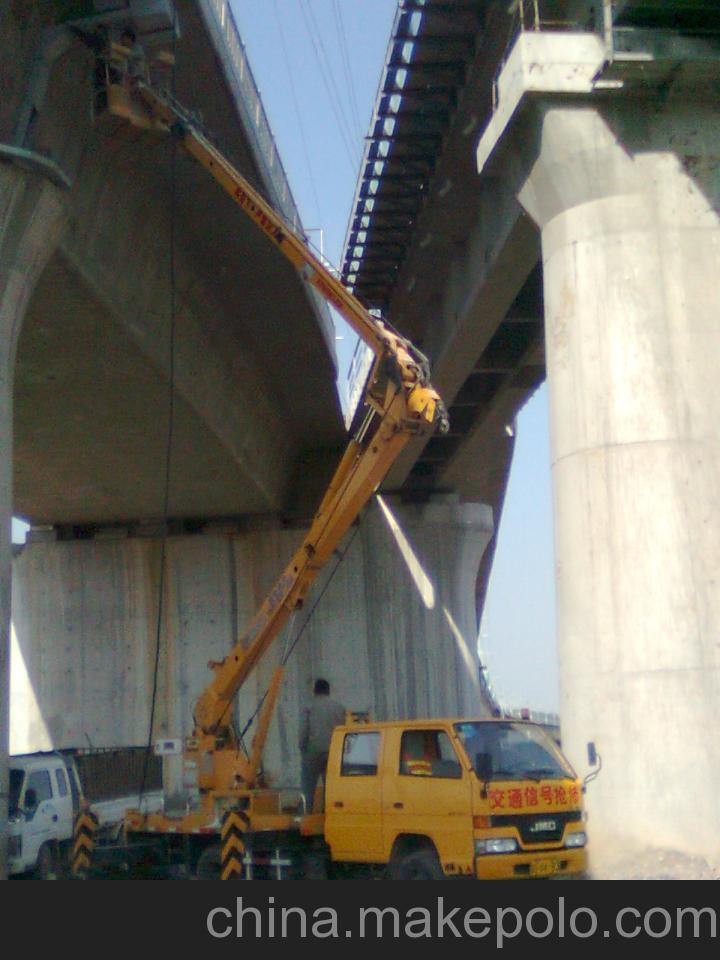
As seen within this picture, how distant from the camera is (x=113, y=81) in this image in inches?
651

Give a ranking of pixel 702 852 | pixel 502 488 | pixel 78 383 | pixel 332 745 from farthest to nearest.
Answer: pixel 502 488 → pixel 78 383 → pixel 702 852 → pixel 332 745

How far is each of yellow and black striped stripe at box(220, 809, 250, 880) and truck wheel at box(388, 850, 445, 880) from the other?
237 cm

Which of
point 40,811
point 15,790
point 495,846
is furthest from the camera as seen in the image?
point 40,811

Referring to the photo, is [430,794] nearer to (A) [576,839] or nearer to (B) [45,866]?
(A) [576,839]

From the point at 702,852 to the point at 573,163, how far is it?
29.1 ft

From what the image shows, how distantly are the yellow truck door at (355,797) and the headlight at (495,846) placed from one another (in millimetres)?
1435

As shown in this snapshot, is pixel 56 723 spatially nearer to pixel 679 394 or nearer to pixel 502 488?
pixel 502 488

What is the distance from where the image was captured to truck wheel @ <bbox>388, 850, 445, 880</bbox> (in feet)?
41.7

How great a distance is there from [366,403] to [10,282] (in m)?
6.08

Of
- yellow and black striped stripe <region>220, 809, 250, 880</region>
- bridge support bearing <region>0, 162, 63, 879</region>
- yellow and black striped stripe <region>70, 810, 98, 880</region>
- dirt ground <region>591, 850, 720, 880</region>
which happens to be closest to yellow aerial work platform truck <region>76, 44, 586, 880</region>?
yellow and black striped stripe <region>220, 809, 250, 880</region>

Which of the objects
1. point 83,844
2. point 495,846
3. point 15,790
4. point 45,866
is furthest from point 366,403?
point 495,846

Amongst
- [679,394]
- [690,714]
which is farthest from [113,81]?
[690,714]

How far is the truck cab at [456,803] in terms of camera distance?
41.0 feet

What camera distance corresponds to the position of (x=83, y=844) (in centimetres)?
1666
